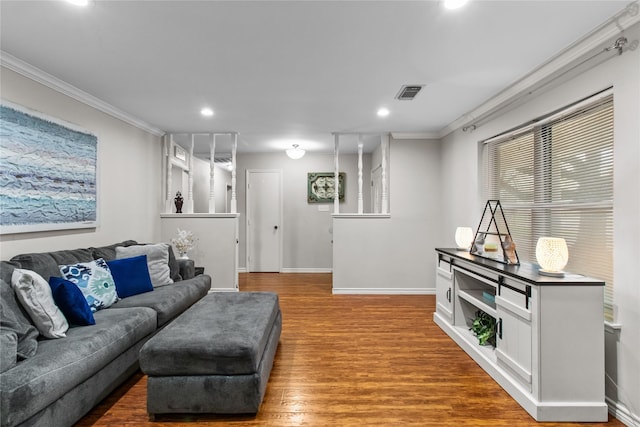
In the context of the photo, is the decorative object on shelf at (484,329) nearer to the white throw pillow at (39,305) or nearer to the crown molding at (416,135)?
the crown molding at (416,135)

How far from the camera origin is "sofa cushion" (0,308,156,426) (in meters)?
1.51

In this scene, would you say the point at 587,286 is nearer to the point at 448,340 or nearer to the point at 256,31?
the point at 448,340

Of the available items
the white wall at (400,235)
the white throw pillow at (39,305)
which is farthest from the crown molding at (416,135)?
the white throw pillow at (39,305)

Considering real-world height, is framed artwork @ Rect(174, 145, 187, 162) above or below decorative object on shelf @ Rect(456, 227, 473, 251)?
above

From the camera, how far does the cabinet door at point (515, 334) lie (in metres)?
2.11

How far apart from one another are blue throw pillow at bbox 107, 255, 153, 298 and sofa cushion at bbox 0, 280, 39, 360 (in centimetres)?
93

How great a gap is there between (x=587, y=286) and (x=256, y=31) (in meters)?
2.61

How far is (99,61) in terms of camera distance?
2604 millimetres

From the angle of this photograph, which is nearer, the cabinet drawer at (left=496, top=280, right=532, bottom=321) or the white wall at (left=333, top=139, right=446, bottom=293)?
the cabinet drawer at (left=496, top=280, right=532, bottom=321)

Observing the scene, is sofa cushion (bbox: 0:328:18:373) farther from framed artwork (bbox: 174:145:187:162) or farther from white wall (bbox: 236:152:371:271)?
white wall (bbox: 236:152:371:271)

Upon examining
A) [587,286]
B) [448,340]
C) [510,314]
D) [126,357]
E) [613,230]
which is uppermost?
[613,230]

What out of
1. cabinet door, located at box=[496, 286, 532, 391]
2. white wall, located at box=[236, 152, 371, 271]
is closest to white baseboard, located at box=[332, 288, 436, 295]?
white wall, located at box=[236, 152, 371, 271]

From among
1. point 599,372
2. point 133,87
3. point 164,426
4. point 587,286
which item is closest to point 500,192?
point 587,286

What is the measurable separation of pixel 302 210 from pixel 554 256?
16.4ft
